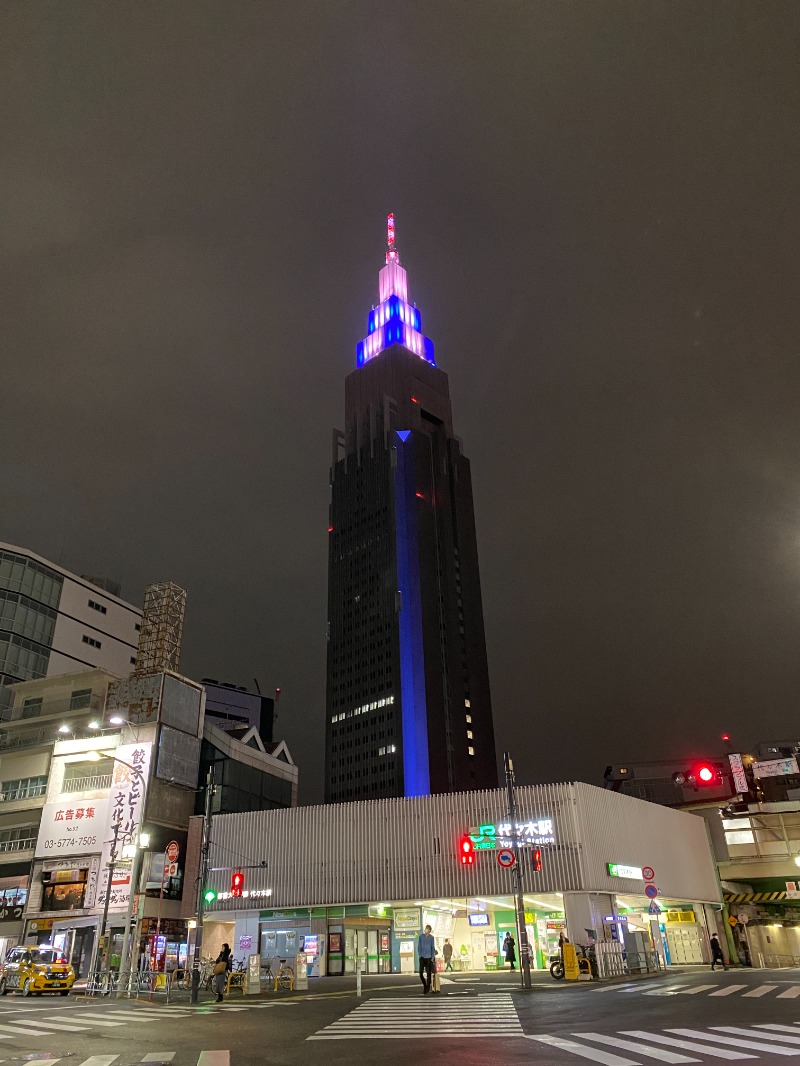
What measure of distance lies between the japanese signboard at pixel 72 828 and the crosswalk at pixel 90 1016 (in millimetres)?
27639

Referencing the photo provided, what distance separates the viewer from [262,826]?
46688mm

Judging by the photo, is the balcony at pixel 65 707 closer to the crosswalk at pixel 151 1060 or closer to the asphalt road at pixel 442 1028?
the asphalt road at pixel 442 1028

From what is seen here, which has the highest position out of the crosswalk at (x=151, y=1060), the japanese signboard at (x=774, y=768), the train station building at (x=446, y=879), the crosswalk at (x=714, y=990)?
the japanese signboard at (x=774, y=768)

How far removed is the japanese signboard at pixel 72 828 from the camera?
50.0 m

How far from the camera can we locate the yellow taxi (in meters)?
32.0

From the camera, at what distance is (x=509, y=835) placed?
40562 millimetres

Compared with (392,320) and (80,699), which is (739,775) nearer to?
(80,699)

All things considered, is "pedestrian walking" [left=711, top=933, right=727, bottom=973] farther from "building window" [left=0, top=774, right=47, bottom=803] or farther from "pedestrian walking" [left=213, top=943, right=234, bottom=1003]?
"building window" [left=0, top=774, right=47, bottom=803]

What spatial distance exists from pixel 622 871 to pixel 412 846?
38.1ft

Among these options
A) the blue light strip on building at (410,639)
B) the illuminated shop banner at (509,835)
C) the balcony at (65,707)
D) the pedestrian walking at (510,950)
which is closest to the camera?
the pedestrian walking at (510,950)

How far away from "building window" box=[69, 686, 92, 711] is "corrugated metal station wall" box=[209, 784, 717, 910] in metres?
17.7

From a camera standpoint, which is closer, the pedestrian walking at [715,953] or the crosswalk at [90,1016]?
the crosswalk at [90,1016]

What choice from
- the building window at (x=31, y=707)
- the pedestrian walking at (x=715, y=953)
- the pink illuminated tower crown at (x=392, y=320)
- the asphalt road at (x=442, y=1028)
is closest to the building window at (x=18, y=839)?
the building window at (x=31, y=707)

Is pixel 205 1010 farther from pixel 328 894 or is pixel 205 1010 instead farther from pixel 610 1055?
pixel 328 894
